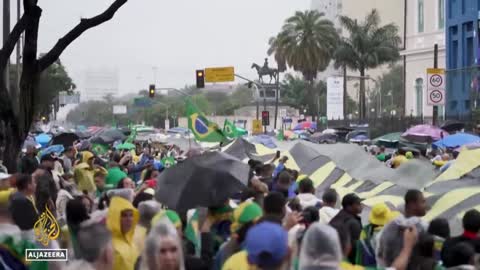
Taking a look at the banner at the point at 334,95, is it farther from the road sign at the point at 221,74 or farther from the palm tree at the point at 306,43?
the palm tree at the point at 306,43

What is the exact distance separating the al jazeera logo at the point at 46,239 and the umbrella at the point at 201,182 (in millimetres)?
1283

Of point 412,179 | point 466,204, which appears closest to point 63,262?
point 466,204

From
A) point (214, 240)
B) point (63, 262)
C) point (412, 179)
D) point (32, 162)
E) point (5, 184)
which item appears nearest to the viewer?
point (63, 262)

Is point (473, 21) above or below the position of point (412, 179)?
above

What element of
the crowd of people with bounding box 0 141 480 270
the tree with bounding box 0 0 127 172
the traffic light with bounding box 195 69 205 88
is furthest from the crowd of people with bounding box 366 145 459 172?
the traffic light with bounding box 195 69 205 88

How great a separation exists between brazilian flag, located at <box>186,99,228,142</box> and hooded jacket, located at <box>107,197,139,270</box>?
35.0 ft

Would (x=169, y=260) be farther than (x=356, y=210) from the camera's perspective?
No

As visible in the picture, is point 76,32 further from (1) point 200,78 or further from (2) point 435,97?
(1) point 200,78

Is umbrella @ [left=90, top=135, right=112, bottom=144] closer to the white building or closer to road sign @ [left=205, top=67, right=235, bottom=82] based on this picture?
road sign @ [left=205, top=67, right=235, bottom=82]

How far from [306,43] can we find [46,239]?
68.6 m

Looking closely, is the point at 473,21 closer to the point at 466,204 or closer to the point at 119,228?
the point at 466,204

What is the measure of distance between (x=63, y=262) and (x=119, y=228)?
0.58 metres

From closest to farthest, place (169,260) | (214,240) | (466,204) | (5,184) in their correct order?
(169,260) < (214,240) < (5,184) < (466,204)

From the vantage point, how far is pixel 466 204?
36.1 feet
